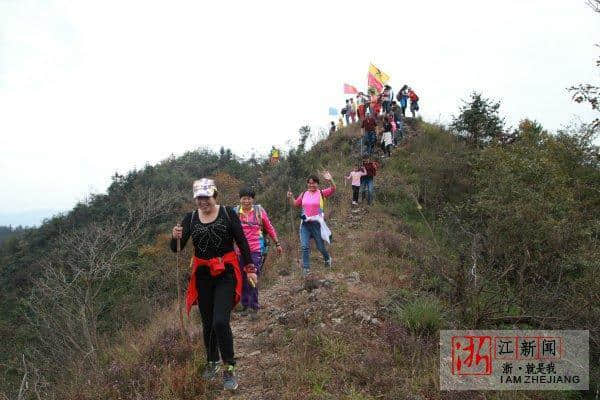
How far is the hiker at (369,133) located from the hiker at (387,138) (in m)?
0.41

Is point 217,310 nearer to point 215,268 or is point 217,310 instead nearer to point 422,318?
point 215,268

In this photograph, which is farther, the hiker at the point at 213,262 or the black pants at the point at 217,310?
the hiker at the point at 213,262

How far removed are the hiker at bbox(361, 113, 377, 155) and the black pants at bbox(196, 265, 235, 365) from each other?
1085 cm

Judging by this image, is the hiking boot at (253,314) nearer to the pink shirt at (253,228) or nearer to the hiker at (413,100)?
the pink shirt at (253,228)

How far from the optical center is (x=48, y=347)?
417 inches

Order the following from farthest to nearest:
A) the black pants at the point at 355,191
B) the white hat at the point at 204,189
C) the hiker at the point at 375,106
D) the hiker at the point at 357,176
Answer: the hiker at the point at 375,106
the black pants at the point at 355,191
the hiker at the point at 357,176
the white hat at the point at 204,189

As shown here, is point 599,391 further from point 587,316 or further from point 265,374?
point 265,374

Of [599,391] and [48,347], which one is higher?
[599,391]

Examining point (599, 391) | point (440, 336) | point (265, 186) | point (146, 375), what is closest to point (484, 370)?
point (440, 336)

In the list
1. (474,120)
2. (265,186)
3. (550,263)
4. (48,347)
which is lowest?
(48,347)

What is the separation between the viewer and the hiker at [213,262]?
3.45 meters

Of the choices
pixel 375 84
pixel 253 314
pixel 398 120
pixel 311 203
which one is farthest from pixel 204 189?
pixel 375 84

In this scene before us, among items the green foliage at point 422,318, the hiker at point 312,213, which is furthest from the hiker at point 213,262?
the hiker at point 312,213

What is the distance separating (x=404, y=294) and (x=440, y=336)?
1.27 metres
